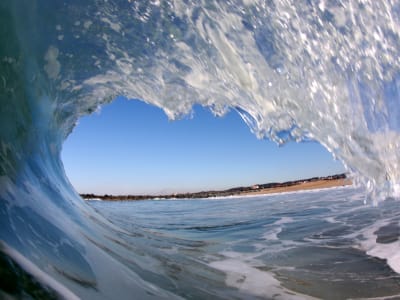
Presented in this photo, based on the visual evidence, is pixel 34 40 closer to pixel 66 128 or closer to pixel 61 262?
pixel 61 262

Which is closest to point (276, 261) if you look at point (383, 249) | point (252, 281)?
point (252, 281)

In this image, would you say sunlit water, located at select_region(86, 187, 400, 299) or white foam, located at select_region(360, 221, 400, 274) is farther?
white foam, located at select_region(360, 221, 400, 274)

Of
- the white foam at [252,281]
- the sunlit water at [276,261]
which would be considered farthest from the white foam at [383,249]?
the white foam at [252,281]

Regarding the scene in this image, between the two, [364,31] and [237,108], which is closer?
[364,31]

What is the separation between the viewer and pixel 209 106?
5.63 meters

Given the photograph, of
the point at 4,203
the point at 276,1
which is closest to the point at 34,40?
the point at 4,203

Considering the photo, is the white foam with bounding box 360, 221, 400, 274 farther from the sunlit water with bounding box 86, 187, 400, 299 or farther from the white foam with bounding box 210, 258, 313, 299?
the white foam with bounding box 210, 258, 313, 299

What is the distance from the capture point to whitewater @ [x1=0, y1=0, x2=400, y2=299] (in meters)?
2.39

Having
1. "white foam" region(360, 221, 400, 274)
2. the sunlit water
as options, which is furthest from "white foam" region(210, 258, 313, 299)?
"white foam" region(360, 221, 400, 274)

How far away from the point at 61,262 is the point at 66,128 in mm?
4758

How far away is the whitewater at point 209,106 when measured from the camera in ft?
7.86

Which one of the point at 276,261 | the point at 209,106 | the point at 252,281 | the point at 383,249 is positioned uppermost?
the point at 209,106

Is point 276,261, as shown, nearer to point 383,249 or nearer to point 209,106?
point 383,249

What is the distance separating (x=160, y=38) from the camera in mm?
4359
